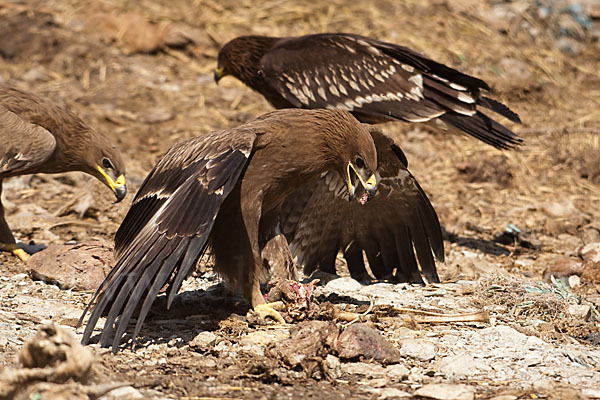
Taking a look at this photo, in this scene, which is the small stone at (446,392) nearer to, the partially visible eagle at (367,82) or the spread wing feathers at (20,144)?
the spread wing feathers at (20,144)

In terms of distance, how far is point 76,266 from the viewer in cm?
493

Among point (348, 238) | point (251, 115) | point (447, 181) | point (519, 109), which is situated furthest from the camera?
point (519, 109)

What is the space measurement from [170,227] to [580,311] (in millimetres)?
2367

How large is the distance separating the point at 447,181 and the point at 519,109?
212 cm

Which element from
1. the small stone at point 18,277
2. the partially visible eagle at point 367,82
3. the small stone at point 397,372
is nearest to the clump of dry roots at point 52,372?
the small stone at point 397,372

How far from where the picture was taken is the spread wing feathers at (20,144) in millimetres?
5348

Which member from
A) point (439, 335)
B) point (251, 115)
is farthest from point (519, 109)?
point (439, 335)

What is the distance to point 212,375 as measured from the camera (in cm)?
363

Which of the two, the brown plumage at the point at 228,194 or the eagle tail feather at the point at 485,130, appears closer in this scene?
the brown plumage at the point at 228,194

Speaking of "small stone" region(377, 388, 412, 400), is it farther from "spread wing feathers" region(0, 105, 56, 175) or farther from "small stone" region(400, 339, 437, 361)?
"spread wing feathers" region(0, 105, 56, 175)

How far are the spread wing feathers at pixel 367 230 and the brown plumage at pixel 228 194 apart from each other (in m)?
0.84

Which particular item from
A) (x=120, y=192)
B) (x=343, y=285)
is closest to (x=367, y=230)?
(x=343, y=285)

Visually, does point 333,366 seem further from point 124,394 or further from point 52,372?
point 52,372

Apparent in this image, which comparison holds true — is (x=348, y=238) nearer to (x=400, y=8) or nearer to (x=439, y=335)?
(x=439, y=335)
